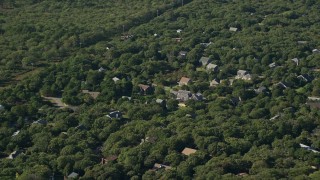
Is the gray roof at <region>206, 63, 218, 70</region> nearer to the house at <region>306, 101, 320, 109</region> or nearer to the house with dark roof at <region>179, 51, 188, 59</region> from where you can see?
the house with dark roof at <region>179, 51, 188, 59</region>

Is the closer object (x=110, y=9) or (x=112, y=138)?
(x=112, y=138)

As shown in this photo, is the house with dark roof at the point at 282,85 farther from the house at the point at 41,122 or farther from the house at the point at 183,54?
the house at the point at 41,122

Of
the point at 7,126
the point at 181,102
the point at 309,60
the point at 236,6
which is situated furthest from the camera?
the point at 236,6

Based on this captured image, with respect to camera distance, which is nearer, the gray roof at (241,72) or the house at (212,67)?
the gray roof at (241,72)

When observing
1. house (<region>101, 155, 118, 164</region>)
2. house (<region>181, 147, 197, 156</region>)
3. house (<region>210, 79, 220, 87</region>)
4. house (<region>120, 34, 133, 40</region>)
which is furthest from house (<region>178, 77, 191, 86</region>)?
house (<region>101, 155, 118, 164</region>)

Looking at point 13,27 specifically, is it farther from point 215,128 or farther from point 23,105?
point 215,128

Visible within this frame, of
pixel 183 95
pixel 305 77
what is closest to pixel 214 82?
pixel 183 95

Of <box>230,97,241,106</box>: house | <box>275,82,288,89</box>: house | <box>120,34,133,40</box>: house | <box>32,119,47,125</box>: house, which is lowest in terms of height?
<box>120,34,133,40</box>: house

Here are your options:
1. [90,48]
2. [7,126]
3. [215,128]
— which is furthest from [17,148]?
[90,48]

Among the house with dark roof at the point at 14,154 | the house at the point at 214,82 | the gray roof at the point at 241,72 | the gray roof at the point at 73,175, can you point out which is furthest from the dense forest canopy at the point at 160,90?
the gray roof at the point at 241,72
